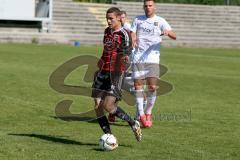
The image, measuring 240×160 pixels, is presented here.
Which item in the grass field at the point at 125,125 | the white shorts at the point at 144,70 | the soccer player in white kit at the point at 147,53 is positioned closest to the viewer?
the grass field at the point at 125,125

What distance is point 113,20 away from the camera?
9078 mm

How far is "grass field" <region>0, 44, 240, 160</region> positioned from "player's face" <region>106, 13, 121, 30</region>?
64.3 inches

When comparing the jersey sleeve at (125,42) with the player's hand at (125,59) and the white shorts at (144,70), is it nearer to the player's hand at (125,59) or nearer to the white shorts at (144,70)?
the player's hand at (125,59)

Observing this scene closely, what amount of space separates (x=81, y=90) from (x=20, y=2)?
25318 millimetres

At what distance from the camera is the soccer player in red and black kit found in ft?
30.1

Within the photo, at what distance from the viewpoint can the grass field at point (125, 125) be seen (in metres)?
8.69

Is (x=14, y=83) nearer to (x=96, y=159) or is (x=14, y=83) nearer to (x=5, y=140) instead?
(x=5, y=140)

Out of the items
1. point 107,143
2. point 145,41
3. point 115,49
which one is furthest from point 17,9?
point 107,143

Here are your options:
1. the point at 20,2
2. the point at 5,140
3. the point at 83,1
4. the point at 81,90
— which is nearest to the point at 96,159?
the point at 5,140

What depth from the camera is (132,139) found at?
982 cm

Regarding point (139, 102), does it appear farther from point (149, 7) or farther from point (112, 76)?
point (112, 76)

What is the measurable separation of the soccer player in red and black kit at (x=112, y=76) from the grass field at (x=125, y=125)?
0.39 metres

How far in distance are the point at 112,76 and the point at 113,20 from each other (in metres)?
0.76

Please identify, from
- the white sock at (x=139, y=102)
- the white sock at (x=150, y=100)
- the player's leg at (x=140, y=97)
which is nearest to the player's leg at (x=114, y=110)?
the player's leg at (x=140, y=97)
